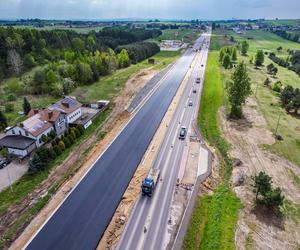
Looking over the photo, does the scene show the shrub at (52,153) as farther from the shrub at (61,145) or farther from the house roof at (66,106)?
the house roof at (66,106)

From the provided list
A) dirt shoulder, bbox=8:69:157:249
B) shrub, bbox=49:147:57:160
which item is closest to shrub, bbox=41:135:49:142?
shrub, bbox=49:147:57:160

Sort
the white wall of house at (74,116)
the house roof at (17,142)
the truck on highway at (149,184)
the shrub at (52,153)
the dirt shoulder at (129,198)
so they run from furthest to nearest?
the white wall of house at (74,116), the house roof at (17,142), the shrub at (52,153), the truck on highway at (149,184), the dirt shoulder at (129,198)

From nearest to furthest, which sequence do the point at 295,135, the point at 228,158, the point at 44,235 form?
the point at 44,235 < the point at 228,158 < the point at 295,135

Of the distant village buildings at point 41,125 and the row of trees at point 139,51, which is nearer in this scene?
the distant village buildings at point 41,125

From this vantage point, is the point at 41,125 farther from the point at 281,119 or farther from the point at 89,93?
the point at 281,119

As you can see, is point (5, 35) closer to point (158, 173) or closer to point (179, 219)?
point (158, 173)

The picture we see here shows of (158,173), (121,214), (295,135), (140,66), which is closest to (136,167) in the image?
(158,173)

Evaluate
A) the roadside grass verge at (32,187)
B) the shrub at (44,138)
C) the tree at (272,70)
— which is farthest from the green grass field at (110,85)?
the tree at (272,70)
